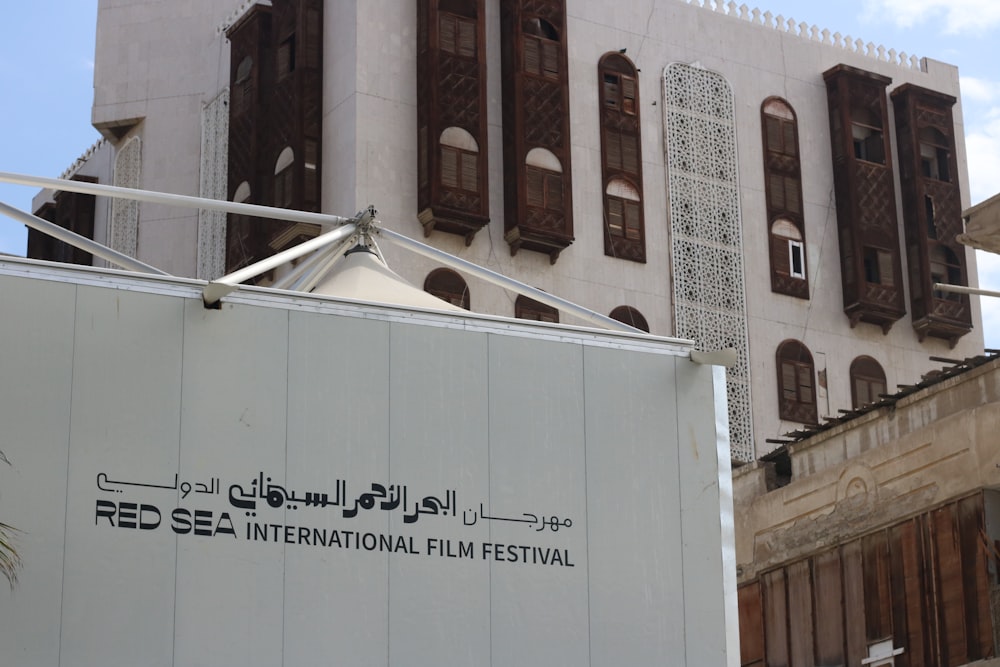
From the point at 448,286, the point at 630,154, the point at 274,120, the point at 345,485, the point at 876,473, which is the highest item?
the point at 274,120

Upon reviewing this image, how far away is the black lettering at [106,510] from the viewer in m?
13.6

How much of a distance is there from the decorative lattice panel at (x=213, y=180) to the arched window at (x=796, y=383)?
1204 centimetres

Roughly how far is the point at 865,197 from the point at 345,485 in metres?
26.9

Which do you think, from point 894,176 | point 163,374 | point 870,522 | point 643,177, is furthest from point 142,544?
point 894,176

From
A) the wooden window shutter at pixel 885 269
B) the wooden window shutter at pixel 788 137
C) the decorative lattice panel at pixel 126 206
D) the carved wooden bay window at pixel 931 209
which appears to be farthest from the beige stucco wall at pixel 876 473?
the decorative lattice panel at pixel 126 206

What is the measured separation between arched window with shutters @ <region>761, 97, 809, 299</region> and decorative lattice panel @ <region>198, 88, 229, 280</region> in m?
12.0

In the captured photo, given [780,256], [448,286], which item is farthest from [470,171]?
[780,256]

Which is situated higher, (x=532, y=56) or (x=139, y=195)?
(x=532, y=56)

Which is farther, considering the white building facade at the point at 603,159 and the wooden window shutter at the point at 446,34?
the wooden window shutter at the point at 446,34

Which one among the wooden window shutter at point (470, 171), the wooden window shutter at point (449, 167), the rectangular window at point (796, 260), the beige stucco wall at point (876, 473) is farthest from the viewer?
the rectangular window at point (796, 260)

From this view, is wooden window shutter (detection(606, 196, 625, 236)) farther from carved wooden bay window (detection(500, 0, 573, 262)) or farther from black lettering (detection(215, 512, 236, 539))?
black lettering (detection(215, 512, 236, 539))

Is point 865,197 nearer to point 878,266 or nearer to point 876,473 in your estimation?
point 878,266

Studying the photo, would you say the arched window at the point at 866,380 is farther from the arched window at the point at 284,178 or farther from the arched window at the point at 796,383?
the arched window at the point at 284,178

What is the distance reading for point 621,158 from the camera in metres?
36.9
